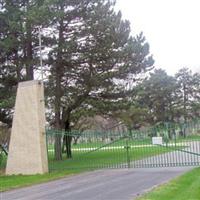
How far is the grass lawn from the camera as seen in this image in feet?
41.0

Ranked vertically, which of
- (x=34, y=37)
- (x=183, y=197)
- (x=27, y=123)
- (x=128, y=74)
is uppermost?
(x=34, y=37)

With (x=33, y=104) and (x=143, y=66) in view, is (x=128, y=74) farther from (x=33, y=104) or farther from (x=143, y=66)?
(x=33, y=104)

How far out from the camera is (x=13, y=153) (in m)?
25.0

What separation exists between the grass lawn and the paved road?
57cm

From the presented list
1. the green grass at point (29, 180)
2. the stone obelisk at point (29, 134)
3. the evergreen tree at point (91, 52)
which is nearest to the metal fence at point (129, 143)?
the stone obelisk at point (29, 134)

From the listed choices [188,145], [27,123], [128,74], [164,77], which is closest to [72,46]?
[128,74]

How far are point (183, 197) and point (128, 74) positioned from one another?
20.7 m

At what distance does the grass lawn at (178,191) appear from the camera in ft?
41.0

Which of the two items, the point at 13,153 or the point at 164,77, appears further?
the point at 164,77

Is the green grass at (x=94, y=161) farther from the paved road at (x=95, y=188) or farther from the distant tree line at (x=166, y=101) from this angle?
the distant tree line at (x=166, y=101)

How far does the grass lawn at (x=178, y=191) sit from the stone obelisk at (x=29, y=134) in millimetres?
9629

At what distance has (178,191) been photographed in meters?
13.7

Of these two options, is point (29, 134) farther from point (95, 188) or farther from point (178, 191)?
point (178, 191)

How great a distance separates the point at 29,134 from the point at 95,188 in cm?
893
